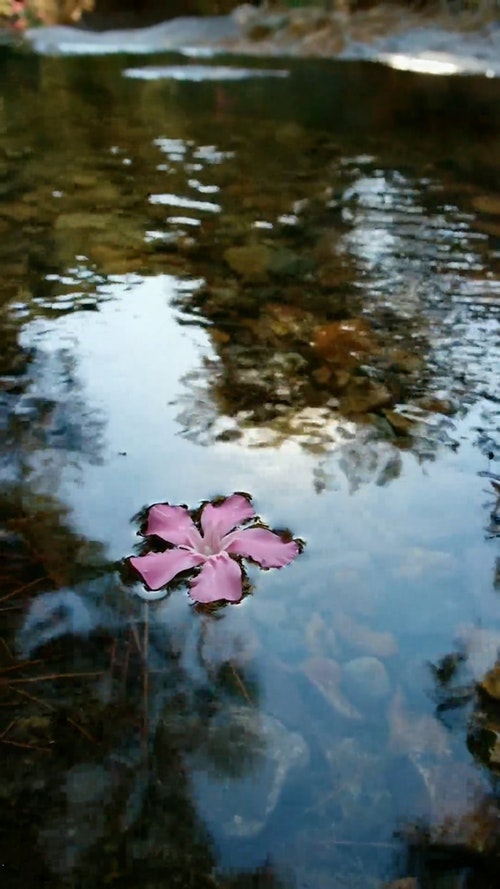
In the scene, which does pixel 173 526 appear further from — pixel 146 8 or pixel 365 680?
pixel 146 8

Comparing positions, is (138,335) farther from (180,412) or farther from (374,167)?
(374,167)

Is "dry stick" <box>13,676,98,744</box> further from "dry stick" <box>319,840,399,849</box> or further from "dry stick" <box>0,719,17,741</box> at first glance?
"dry stick" <box>319,840,399,849</box>

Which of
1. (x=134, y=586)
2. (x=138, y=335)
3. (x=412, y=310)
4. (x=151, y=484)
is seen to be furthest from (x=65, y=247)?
(x=134, y=586)

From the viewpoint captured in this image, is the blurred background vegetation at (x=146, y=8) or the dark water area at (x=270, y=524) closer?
the dark water area at (x=270, y=524)

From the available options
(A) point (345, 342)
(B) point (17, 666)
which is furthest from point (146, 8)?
(B) point (17, 666)

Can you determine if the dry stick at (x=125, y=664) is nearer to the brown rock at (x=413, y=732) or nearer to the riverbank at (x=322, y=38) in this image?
the brown rock at (x=413, y=732)

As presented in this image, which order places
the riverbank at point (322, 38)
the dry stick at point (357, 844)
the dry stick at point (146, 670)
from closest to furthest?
the dry stick at point (357, 844) → the dry stick at point (146, 670) → the riverbank at point (322, 38)

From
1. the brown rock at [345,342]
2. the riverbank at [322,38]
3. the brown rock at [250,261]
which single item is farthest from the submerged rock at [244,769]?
the riverbank at [322,38]

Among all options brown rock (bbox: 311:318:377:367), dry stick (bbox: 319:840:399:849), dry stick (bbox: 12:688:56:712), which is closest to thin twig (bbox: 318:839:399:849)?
dry stick (bbox: 319:840:399:849)
